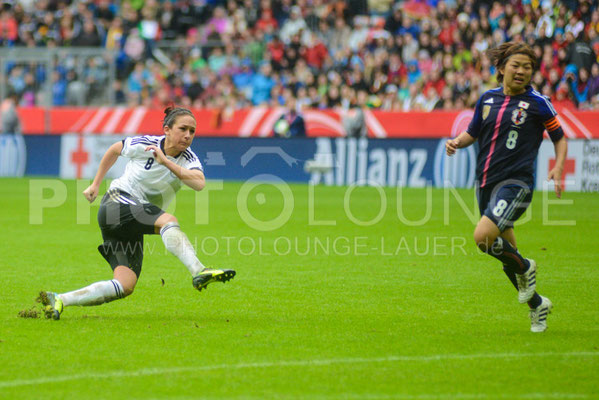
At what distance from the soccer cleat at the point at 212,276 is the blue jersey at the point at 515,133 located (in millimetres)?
2150

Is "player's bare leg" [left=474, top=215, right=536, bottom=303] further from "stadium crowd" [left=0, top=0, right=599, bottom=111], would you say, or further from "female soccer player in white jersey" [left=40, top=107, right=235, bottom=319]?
"stadium crowd" [left=0, top=0, right=599, bottom=111]

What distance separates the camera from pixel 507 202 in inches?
276

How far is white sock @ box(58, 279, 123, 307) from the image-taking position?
7.36 metres

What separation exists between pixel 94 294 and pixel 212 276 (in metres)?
1.13

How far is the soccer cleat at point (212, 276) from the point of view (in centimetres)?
683

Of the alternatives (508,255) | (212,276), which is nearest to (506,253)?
(508,255)

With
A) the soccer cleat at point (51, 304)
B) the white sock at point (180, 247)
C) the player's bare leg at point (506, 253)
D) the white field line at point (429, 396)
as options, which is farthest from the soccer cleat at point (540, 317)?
the soccer cleat at point (51, 304)

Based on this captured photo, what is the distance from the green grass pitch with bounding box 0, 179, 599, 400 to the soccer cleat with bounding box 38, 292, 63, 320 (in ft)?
0.41

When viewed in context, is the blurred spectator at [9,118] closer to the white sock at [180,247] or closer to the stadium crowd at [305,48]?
the stadium crowd at [305,48]

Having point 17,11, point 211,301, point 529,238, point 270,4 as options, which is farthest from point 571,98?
point 17,11

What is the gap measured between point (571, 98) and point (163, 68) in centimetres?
1404

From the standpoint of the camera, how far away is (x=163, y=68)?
3091 centimetres

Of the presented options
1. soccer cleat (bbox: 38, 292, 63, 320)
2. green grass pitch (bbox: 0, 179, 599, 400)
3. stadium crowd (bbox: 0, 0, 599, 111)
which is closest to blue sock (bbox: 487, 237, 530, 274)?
green grass pitch (bbox: 0, 179, 599, 400)

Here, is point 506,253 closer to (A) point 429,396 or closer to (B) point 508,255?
(B) point 508,255
